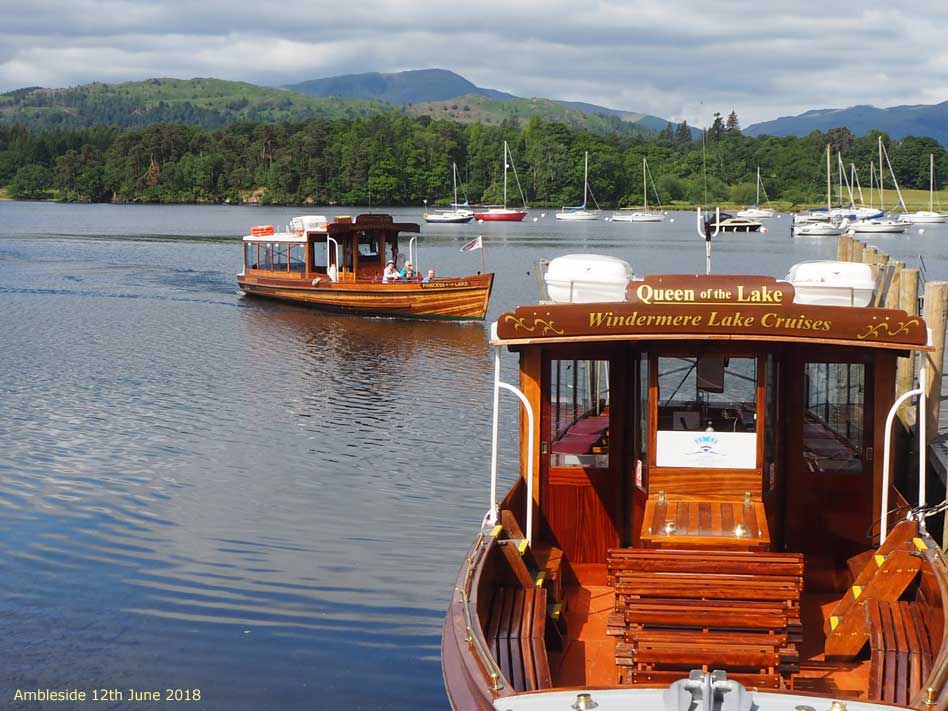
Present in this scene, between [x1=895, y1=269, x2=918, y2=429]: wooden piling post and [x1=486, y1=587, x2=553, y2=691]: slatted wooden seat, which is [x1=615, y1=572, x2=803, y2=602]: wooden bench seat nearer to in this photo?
[x1=486, y1=587, x2=553, y2=691]: slatted wooden seat

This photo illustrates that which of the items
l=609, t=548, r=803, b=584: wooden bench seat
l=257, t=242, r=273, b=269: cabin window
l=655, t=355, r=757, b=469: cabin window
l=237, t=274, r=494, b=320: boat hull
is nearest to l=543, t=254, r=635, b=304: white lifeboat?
l=655, t=355, r=757, b=469: cabin window

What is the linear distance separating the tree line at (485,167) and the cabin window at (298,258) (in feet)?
385

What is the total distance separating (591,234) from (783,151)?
72.9 m

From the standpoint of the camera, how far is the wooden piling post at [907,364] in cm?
1756

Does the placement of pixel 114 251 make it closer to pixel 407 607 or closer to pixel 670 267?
pixel 670 267

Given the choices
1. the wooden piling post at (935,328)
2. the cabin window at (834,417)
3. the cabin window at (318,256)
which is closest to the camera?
the cabin window at (834,417)

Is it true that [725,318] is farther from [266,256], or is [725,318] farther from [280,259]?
[266,256]

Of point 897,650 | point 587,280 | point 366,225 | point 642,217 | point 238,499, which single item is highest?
point 366,225

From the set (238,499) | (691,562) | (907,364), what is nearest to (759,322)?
(691,562)

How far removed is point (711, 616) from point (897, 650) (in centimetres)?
195

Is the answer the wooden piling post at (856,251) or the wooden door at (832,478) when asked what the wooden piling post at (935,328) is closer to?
the wooden door at (832,478)

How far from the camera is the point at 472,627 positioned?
8.80 metres

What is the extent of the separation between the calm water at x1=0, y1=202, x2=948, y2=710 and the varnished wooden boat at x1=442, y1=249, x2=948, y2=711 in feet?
8.68

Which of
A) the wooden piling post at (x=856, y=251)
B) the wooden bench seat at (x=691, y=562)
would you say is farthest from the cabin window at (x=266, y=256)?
the wooden bench seat at (x=691, y=562)
